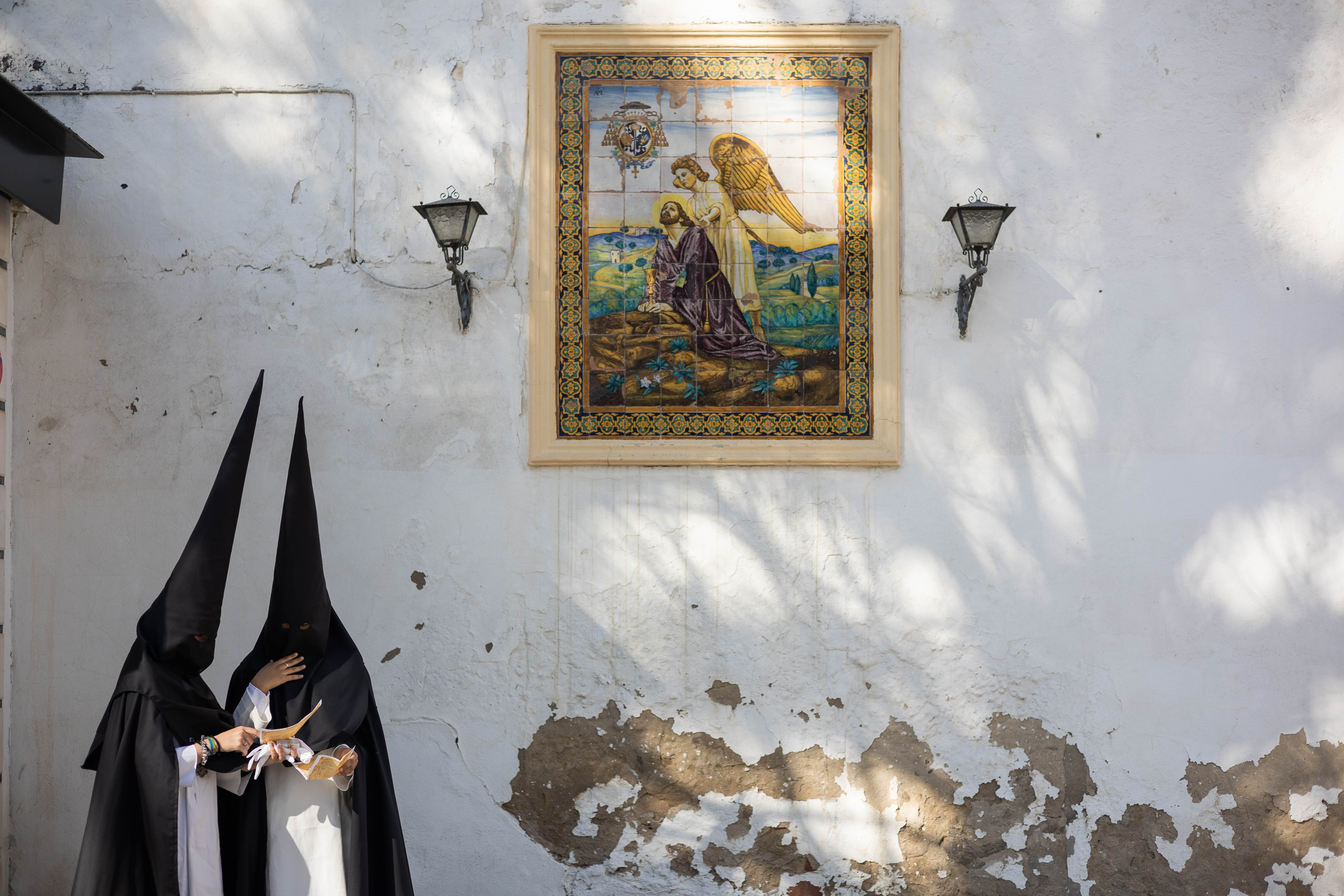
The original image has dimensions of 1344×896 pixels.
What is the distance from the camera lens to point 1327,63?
4691 millimetres

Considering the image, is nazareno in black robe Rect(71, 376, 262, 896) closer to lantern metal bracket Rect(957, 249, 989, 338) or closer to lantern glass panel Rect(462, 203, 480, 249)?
lantern glass panel Rect(462, 203, 480, 249)

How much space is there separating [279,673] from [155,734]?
40cm

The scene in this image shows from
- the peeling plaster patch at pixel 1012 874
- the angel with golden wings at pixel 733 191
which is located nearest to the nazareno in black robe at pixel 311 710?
the angel with golden wings at pixel 733 191

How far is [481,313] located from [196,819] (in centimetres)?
247

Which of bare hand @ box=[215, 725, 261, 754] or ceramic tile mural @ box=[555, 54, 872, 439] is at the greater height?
ceramic tile mural @ box=[555, 54, 872, 439]

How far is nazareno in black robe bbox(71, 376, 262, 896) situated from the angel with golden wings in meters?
2.65

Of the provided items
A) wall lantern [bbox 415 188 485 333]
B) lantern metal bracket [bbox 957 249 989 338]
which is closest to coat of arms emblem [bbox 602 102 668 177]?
wall lantern [bbox 415 188 485 333]

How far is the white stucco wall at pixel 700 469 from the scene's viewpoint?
4.57 meters

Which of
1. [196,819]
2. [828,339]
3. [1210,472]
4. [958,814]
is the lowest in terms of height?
[958,814]

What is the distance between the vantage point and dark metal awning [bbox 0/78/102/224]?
421cm

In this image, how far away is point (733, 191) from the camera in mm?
4758

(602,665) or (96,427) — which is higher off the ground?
(96,427)

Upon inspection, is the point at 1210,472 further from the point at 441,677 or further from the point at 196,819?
the point at 196,819

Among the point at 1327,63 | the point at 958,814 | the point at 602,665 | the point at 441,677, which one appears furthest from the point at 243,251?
the point at 1327,63
